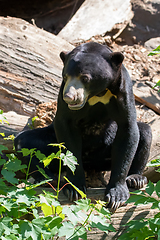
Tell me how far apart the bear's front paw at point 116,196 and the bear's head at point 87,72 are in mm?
864

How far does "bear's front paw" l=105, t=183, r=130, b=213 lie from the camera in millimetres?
2756

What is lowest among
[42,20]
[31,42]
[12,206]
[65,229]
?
[42,20]

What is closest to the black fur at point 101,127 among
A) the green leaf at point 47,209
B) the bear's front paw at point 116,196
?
the bear's front paw at point 116,196

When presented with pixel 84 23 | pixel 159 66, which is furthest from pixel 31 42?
pixel 159 66

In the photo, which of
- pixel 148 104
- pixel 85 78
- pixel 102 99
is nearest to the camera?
pixel 85 78

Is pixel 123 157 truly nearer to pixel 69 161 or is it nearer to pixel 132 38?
pixel 69 161

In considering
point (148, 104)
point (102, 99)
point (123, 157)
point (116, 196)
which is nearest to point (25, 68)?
point (148, 104)

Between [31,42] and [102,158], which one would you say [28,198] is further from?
[31,42]

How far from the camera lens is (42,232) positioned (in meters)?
1.91

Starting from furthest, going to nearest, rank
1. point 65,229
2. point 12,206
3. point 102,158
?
1. point 102,158
2. point 12,206
3. point 65,229

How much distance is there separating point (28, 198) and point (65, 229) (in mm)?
349

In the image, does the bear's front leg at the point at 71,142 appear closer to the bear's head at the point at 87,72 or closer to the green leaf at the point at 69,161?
the bear's head at the point at 87,72

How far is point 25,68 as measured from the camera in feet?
15.9

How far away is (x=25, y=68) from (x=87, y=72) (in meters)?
2.47
